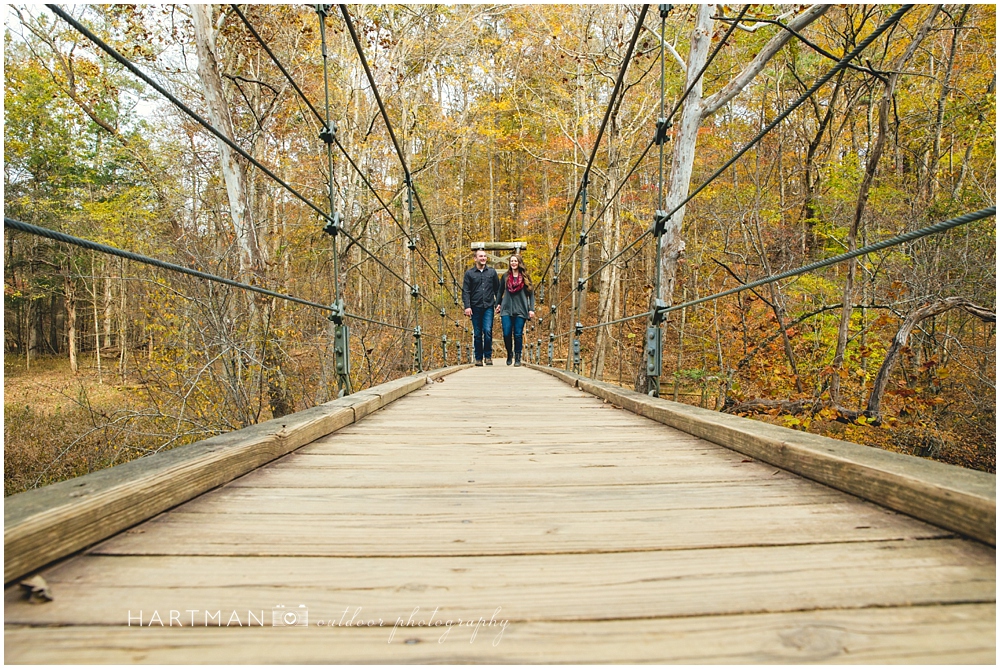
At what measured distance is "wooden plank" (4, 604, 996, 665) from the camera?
1.60 feet

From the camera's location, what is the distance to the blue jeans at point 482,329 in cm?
547

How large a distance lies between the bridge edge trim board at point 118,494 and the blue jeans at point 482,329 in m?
4.20

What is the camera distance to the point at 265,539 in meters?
0.76

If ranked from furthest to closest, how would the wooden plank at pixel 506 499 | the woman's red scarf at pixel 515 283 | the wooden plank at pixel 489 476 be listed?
the woman's red scarf at pixel 515 283 < the wooden plank at pixel 489 476 < the wooden plank at pixel 506 499

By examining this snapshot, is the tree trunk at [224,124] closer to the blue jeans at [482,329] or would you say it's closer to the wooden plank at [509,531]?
the blue jeans at [482,329]

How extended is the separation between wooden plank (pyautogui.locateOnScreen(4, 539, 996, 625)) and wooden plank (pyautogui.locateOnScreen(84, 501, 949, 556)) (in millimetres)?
28

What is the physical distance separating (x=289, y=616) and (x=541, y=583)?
1.02 ft

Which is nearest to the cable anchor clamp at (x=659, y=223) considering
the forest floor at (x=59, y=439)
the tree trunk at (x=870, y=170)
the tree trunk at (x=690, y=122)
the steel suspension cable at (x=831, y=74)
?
the steel suspension cable at (x=831, y=74)

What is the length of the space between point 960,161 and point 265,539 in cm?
746

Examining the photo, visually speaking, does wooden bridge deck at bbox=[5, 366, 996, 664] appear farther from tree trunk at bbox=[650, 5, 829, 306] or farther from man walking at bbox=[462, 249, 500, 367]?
man walking at bbox=[462, 249, 500, 367]

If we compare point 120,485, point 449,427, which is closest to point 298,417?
point 449,427

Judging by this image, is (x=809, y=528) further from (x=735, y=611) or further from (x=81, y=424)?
(x=81, y=424)

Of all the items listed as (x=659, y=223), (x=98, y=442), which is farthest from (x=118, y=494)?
(x=98, y=442)

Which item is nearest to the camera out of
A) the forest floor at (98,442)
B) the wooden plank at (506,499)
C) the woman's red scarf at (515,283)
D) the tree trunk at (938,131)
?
the wooden plank at (506,499)
